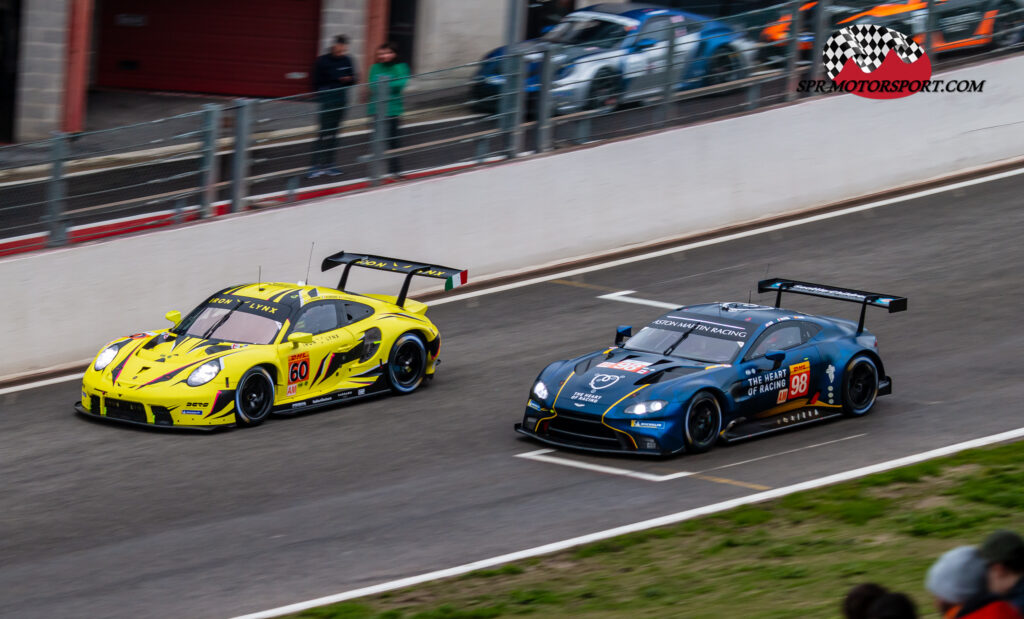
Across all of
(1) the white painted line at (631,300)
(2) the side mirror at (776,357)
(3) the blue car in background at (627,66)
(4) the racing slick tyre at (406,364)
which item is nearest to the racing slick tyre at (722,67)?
(3) the blue car in background at (627,66)

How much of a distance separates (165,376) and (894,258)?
11034 mm

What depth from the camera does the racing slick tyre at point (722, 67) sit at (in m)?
22.8

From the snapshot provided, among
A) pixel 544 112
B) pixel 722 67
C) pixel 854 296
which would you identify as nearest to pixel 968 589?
pixel 854 296

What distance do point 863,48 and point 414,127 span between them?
8.35 meters

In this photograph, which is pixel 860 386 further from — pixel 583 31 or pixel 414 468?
pixel 583 31

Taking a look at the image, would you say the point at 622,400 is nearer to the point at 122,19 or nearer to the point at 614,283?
the point at 614,283

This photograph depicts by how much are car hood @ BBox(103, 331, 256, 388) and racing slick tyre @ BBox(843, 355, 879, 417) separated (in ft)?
19.9

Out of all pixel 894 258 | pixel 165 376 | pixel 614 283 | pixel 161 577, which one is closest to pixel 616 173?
pixel 614 283

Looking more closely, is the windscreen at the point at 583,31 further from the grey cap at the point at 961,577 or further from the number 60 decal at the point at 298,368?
the grey cap at the point at 961,577

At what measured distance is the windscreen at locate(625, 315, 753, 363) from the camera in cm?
1417

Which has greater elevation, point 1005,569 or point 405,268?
point 405,268

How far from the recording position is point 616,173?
21.7 m

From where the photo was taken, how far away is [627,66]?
72.1ft

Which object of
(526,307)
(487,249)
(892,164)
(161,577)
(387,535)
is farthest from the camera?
(892,164)
